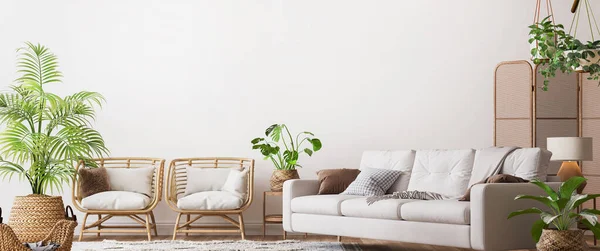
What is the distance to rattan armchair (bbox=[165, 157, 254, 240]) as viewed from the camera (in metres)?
6.94

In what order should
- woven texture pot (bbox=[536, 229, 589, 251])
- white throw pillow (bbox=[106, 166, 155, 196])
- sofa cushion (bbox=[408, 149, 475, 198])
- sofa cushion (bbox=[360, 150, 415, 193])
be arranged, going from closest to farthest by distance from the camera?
woven texture pot (bbox=[536, 229, 589, 251]) < sofa cushion (bbox=[408, 149, 475, 198]) < sofa cushion (bbox=[360, 150, 415, 193]) < white throw pillow (bbox=[106, 166, 155, 196])

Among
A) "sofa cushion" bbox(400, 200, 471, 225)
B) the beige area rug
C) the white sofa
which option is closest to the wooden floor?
the beige area rug

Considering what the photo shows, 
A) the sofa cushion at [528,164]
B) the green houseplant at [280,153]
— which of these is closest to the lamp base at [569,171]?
the sofa cushion at [528,164]

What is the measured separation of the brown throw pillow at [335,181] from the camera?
6602mm

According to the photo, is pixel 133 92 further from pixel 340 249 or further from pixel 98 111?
pixel 340 249

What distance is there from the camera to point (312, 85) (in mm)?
7914

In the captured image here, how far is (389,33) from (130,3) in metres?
2.70

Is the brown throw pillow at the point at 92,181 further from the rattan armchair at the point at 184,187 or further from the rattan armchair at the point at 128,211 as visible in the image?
the rattan armchair at the point at 184,187

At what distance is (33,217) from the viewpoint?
5727 millimetres

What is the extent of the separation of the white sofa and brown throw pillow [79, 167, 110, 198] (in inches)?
71.2

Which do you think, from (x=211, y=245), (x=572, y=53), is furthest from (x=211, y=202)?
(x=572, y=53)

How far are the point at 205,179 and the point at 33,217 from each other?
1.93 metres

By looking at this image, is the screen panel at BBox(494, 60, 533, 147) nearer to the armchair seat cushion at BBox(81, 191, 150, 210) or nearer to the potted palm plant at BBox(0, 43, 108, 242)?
the armchair seat cushion at BBox(81, 191, 150, 210)

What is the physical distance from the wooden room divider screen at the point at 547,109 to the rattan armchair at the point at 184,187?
2505 millimetres
